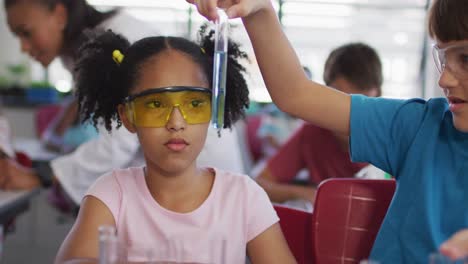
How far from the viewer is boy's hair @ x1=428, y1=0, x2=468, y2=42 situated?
4.25 ft

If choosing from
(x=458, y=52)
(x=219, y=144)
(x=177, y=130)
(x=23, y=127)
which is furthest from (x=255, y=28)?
(x=23, y=127)

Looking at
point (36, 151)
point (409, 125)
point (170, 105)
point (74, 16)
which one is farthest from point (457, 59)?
point (36, 151)

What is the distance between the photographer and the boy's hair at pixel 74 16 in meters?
2.59

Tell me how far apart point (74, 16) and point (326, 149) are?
117 cm

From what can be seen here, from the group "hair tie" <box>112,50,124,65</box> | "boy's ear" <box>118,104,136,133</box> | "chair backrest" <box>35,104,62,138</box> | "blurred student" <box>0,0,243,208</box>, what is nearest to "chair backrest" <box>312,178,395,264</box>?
"boy's ear" <box>118,104,136,133</box>

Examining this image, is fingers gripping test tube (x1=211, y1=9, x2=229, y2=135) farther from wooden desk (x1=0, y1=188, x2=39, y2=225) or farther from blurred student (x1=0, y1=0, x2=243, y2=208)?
wooden desk (x1=0, y1=188, x2=39, y2=225)

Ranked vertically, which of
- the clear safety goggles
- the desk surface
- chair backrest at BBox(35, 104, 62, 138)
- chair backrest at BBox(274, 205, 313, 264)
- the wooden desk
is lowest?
chair backrest at BBox(35, 104, 62, 138)

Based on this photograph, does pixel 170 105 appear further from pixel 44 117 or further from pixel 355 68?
pixel 44 117

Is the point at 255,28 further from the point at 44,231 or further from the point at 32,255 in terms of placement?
the point at 44,231

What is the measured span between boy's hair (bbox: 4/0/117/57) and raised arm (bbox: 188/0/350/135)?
135 centimetres

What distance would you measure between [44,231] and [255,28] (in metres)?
4.54

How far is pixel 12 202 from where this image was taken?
2.33 meters

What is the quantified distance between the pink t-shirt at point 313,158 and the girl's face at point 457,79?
A: 1394mm

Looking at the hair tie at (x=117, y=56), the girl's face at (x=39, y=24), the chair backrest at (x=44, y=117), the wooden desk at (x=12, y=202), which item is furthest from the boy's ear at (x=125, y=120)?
the chair backrest at (x=44, y=117)
